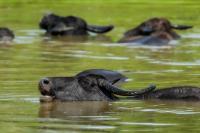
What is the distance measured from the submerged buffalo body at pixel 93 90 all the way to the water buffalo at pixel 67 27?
11.1m

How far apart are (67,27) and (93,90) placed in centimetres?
1189

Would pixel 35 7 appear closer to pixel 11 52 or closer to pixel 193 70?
pixel 11 52

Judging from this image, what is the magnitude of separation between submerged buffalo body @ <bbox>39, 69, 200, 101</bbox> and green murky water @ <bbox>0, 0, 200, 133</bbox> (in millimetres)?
195

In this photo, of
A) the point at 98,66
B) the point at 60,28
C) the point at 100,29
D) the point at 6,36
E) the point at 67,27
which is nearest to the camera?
the point at 98,66

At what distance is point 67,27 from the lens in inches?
936

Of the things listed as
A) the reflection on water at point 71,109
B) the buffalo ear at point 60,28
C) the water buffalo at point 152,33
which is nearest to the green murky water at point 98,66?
the reflection on water at point 71,109

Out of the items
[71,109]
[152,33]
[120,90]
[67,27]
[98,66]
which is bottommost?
[67,27]

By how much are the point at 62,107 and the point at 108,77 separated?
1.73 meters

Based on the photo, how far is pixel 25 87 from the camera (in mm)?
13133

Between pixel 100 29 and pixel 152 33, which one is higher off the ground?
pixel 152 33

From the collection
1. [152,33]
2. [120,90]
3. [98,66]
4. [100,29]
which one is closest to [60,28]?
[100,29]

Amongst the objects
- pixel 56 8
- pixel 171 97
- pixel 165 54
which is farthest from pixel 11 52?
pixel 56 8

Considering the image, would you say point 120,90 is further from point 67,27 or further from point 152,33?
point 67,27

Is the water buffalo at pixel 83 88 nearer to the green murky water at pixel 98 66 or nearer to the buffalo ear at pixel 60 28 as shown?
the green murky water at pixel 98 66
